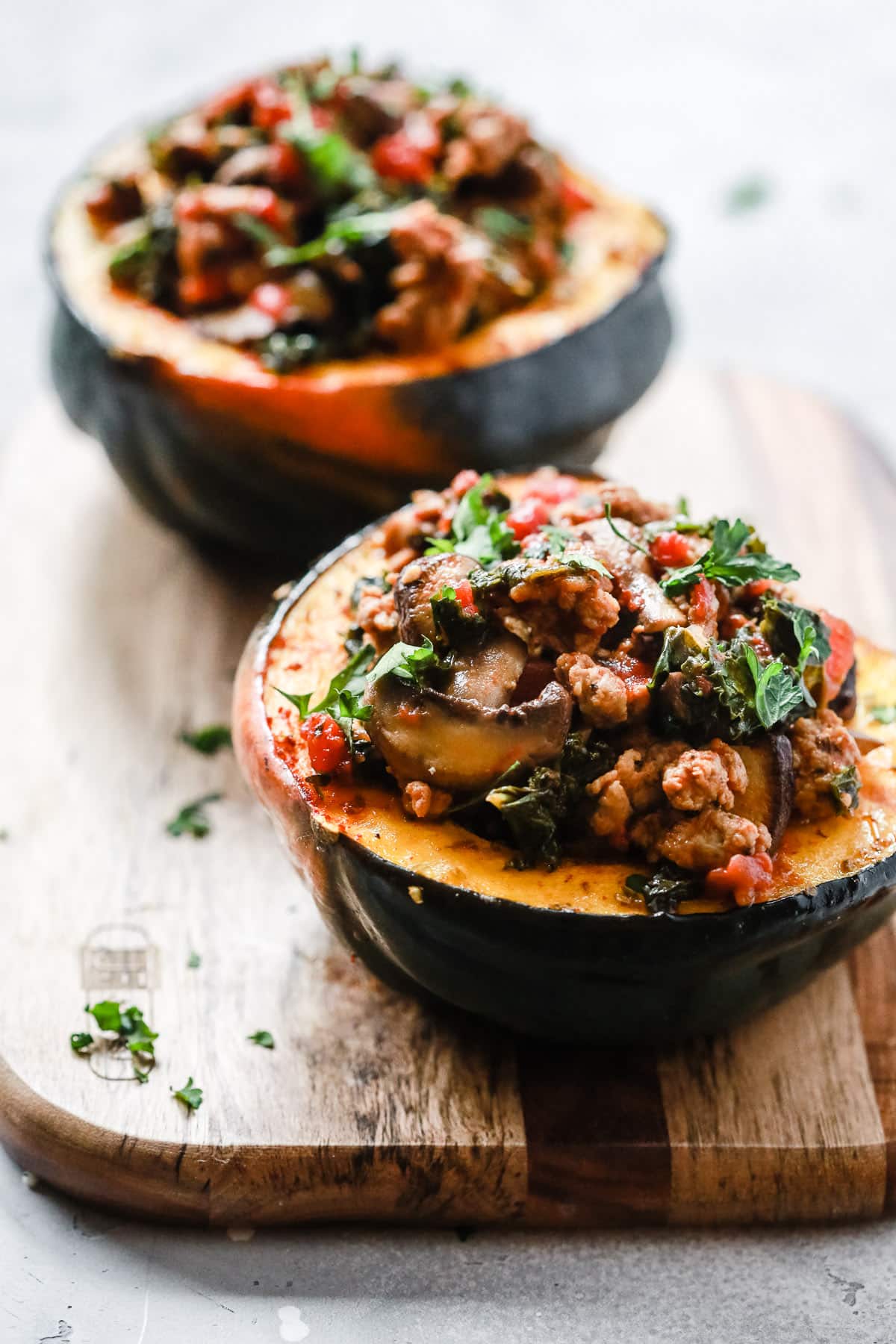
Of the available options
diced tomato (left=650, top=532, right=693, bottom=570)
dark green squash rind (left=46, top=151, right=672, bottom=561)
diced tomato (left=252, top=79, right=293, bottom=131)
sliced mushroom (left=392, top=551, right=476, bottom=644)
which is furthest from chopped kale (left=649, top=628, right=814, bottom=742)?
diced tomato (left=252, top=79, right=293, bottom=131)

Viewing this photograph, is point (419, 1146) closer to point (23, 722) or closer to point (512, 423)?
point (23, 722)

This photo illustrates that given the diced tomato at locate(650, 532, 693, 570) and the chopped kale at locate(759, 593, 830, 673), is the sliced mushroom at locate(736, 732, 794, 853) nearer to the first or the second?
the chopped kale at locate(759, 593, 830, 673)

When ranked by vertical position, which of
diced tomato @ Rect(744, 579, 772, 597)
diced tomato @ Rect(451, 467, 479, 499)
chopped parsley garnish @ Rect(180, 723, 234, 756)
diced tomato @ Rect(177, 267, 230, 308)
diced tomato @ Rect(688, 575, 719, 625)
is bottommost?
chopped parsley garnish @ Rect(180, 723, 234, 756)

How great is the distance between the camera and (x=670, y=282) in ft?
18.4

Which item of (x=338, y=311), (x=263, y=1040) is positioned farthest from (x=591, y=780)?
(x=338, y=311)

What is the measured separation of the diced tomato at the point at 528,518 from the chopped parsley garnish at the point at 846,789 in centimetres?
81

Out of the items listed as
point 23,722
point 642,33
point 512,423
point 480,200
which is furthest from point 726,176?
point 23,722

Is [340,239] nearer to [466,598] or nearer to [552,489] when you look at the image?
[552,489]

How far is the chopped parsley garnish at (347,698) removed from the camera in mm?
3156

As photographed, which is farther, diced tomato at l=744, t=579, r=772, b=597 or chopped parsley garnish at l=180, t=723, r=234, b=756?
chopped parsley garnish at l=180, t=723, r=234, b=756

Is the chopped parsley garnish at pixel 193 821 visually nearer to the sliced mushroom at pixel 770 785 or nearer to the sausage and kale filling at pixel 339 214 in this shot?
the sausage and kale filling at pixel 339 214

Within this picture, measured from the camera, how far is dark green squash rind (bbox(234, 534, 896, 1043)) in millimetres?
2924

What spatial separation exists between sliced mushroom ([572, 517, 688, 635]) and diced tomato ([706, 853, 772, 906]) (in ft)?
1.58

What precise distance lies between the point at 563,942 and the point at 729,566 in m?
0.85
